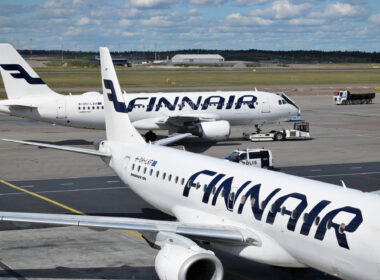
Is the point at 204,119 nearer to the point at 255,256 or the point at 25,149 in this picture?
the point at 25,149

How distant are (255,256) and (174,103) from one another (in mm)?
40244

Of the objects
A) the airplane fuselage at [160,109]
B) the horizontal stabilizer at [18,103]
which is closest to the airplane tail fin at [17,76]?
the horizontal stabilizer at [18,103]

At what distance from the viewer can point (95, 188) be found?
1613 inches

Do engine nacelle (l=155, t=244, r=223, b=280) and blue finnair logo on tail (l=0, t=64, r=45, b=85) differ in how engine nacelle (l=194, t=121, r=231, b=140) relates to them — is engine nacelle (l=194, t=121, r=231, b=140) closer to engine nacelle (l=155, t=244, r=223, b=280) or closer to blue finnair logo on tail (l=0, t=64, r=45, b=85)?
blue finnair logo on tail (l=0, t=64, r=45, b=85)

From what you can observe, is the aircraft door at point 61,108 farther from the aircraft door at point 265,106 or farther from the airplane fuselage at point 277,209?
the airplane fuselage at point 277,209

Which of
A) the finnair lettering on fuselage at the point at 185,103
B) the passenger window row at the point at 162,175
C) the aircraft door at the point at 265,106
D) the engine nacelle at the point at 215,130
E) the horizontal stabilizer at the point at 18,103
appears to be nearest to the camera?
the passenger window row at the point at 162,175

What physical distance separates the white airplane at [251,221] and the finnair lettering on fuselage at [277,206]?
3 cm

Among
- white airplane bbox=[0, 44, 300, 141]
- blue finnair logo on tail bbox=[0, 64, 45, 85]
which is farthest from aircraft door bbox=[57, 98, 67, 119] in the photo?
blue finnair logo on tail bbox=[0, 64, 45, 85]

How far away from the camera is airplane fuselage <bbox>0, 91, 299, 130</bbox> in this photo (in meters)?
57.8

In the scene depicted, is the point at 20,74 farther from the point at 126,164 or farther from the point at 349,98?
the point at 349,98

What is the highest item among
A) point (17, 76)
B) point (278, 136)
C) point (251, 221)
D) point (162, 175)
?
point (17, 76)

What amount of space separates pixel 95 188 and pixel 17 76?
20.1 metres

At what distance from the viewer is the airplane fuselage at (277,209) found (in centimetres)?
1831

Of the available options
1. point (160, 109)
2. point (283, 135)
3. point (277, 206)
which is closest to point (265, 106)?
point (283, 135)
